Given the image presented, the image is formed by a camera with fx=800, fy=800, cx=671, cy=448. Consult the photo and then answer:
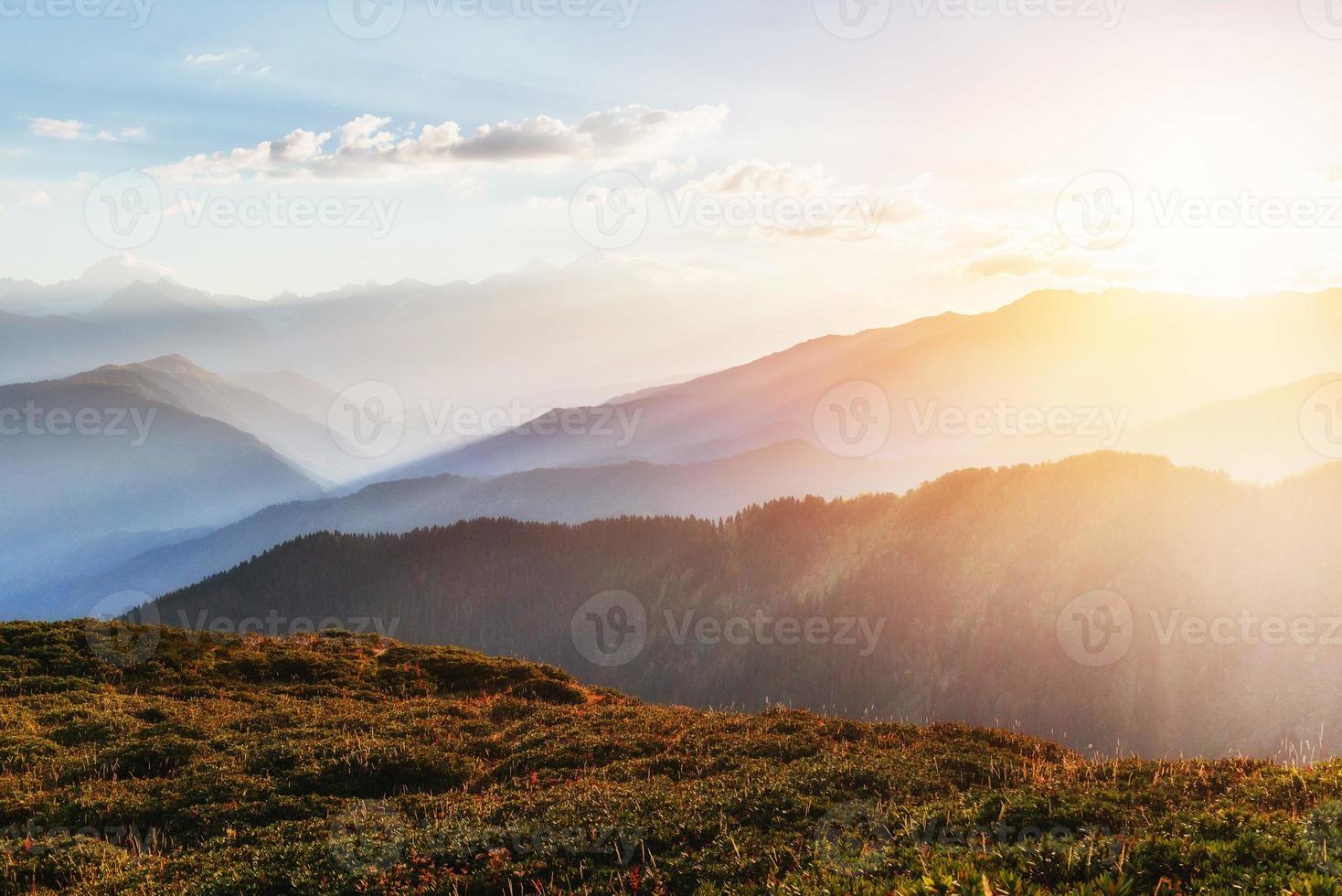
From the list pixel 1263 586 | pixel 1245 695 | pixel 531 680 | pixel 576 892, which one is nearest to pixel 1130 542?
pixel 1263 586

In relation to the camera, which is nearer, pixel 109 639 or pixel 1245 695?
pixel 109 639

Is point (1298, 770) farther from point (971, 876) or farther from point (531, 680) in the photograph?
point (531, 680)

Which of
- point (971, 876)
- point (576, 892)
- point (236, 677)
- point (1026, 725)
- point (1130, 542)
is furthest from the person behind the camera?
point (1130, 542)

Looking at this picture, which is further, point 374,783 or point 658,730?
point 658,730

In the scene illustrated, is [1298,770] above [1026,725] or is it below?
above

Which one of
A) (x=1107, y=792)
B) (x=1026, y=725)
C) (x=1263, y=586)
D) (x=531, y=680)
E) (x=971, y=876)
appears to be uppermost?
(x=971, y=876)

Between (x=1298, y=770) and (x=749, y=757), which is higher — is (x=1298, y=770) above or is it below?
above

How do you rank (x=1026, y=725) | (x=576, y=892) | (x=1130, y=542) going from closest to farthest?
(x=576, y=892)
(x=1026, y=725)
(x=1130, y=542)

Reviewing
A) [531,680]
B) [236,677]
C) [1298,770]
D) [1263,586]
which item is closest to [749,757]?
[1298,770]

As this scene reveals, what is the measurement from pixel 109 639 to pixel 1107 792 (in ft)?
174

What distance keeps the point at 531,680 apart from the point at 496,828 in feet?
107

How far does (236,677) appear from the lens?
155 ft

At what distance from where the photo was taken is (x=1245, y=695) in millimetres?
169750

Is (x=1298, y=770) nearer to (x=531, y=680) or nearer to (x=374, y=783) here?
(x=374, y=783)
